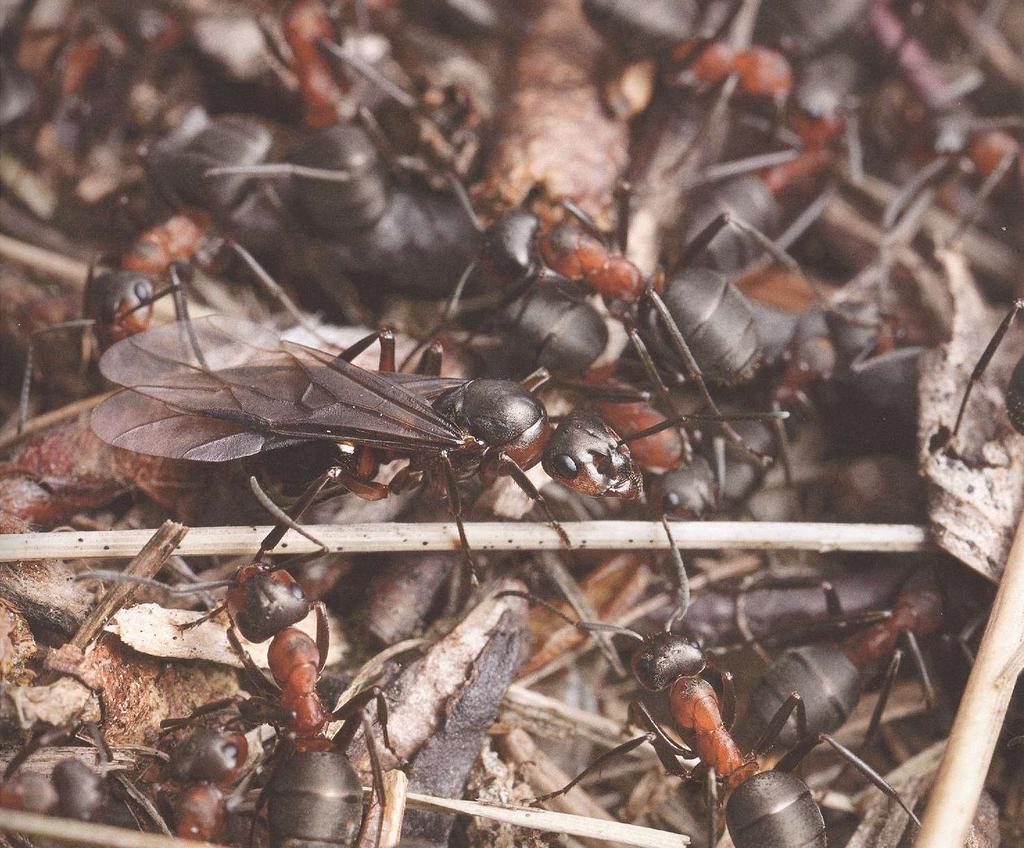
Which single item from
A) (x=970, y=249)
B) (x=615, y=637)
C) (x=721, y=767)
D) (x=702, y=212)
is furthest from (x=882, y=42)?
(x=721, y=767)

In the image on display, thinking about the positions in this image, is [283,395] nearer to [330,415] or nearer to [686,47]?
[330,415]

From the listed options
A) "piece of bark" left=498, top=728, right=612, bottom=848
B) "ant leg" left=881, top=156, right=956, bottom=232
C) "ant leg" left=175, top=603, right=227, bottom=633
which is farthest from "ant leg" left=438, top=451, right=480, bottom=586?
"ant leg" left=881, top=156, right=956, bottom=232

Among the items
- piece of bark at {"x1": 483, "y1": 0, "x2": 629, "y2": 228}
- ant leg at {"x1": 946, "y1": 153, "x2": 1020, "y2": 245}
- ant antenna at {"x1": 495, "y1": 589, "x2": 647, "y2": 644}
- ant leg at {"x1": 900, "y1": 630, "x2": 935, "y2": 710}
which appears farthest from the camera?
ant leg at {"x1": 946, "y1": 153, "x2": 1020, "y2": 245}

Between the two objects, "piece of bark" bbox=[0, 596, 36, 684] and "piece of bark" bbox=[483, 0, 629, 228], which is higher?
"piece of bark" bbox=[483, 0, 629, 228]

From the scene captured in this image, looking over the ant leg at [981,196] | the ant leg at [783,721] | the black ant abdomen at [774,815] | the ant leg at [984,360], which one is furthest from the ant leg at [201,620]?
the ant leg at [981,196]

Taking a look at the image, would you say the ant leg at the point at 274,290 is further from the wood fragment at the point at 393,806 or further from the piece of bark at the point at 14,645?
the wood fragment at the point at 393,806

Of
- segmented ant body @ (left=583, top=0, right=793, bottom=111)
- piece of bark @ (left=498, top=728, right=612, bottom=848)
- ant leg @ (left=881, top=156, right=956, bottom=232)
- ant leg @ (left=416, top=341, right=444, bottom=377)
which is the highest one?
segmented ant body @ (left=583, top=0, right=793, bottom=111)

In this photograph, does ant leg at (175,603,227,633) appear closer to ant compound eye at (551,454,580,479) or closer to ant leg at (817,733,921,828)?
ant compound eye at (551,454,580,479)
